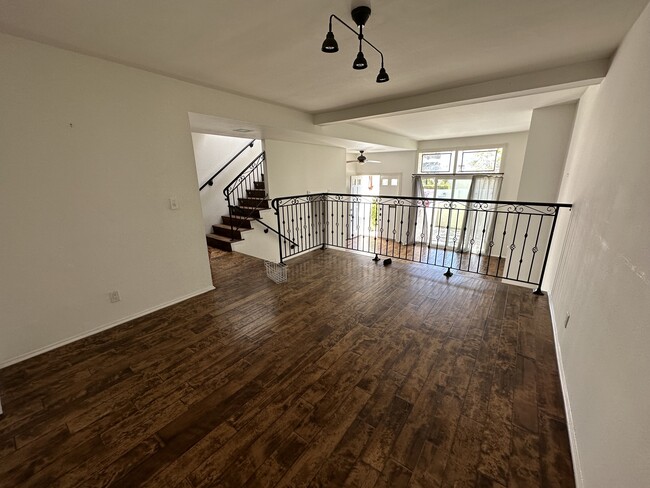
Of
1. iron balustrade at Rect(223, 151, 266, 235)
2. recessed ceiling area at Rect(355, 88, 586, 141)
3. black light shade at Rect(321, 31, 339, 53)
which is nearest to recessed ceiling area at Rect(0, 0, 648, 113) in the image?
black light shade at Rect(321, 31, 339, 53)

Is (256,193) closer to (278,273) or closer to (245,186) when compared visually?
(245,186)

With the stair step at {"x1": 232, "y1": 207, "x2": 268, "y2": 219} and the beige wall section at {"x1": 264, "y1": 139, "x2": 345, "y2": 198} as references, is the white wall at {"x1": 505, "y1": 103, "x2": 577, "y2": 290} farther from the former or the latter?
the stair step at {"x1": 232, "y1": 207, "x2": 268, "y2": 219}

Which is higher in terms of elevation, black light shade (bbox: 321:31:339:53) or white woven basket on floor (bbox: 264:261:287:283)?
black light shade (bbox: 321:31:339:53)

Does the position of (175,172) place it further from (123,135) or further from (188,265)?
(188,265)

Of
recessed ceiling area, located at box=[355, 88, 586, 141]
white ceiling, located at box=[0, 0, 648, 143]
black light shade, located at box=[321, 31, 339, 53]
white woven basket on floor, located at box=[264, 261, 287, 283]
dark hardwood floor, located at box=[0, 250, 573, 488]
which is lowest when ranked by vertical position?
dark hardwood floor, located at box=[0, 250, 573, 488]

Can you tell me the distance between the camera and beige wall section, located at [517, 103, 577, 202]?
384 cm

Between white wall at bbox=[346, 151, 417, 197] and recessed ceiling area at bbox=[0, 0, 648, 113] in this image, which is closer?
recessed ceiling area at bbox=[0, 0, 648, 113]

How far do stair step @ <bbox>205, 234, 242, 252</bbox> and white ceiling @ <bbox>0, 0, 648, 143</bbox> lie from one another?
2.79 m

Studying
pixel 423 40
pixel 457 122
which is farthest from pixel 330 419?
pixel 457 122

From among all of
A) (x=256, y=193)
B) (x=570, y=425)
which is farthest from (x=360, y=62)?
(x=256, y=193)

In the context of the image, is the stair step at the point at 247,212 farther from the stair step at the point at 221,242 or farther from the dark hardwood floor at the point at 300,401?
the dark hardwood floor at the point at 300,401

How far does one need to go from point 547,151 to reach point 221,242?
5.83m

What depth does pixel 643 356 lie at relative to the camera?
36.3 inches

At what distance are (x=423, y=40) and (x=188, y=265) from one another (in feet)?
11.1
